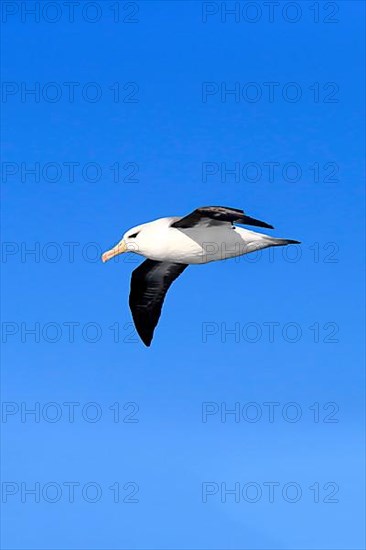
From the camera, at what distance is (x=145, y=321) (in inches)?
1038

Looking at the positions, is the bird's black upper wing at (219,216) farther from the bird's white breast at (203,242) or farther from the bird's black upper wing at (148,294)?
the bird's black upper wing at (148,294)

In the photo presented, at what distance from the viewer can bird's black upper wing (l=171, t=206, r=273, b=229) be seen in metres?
19.8

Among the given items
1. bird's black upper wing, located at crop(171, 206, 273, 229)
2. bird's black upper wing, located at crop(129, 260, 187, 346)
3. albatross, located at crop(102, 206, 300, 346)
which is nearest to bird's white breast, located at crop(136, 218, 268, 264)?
albatross, located at crop(102, 206, 300, 346)

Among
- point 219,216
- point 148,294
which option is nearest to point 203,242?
point 219,216

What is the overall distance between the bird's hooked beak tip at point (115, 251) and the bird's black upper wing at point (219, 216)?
2261 millimetres

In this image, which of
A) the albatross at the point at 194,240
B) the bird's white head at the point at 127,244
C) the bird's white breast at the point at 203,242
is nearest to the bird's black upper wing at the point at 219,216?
the albatross at the point at 194,240

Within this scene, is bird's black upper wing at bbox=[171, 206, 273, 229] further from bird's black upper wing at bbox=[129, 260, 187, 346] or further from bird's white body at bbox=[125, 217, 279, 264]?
bird's black upper wing at bbox=[129, 260, 187, 346]

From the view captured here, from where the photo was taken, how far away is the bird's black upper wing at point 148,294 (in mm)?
26062

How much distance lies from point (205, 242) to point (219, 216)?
148 centimetres

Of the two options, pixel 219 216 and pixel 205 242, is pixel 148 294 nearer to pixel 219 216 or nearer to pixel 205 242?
pixel 205 242

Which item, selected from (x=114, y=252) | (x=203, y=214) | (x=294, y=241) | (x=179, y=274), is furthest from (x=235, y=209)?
(x=179, y=274)

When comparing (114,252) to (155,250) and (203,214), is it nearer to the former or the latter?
(155,250)

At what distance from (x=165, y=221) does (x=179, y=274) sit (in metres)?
4.19

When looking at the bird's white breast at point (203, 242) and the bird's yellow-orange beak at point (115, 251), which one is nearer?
the bird's white breast at point (203, 242)
